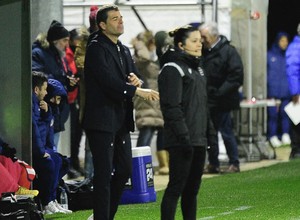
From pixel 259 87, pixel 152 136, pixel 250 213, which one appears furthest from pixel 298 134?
pixel 250 213

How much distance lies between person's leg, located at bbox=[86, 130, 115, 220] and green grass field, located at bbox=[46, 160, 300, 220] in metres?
1.92

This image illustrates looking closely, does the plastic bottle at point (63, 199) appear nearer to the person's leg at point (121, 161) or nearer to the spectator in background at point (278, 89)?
the person's leg at point (121, 161)

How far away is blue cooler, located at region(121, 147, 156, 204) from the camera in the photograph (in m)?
16.1

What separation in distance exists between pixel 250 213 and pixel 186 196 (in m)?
2.41

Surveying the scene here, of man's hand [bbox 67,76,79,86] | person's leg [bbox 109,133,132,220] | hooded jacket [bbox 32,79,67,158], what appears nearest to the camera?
person's leg [bbox 109,133,132,220]

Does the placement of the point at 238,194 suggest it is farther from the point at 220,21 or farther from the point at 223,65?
the point at 220,21

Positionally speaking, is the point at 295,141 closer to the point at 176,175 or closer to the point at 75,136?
the point at 75,136

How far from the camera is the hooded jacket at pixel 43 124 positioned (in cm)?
1487

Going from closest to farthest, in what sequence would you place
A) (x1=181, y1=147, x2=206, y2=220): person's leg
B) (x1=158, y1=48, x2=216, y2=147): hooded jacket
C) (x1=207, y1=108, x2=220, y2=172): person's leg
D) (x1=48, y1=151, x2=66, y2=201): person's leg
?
(x1=158, y1=48, x2=216, y2=147): hooded jacket
(x1=181, y1=147, x2=206, y2=220): person's leg
(x1=48, y1=151, x2=66, y2=201): person's leg
(x1=207, y1=108, x2=220, y2=172): person's leg

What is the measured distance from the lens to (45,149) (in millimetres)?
15273

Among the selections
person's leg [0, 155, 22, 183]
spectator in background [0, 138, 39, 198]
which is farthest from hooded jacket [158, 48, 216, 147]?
person's leg [0, 155, 22, 183]

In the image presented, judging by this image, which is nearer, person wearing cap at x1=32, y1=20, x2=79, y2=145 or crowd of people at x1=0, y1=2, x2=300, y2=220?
crowd of people at x1=0, y1=2, x2=300, y2=220

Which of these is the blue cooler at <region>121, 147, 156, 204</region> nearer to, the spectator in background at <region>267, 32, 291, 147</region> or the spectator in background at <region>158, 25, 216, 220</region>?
the spectator in background at <region>158, 25, 216, 220</region>

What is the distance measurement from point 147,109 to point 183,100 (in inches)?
334
